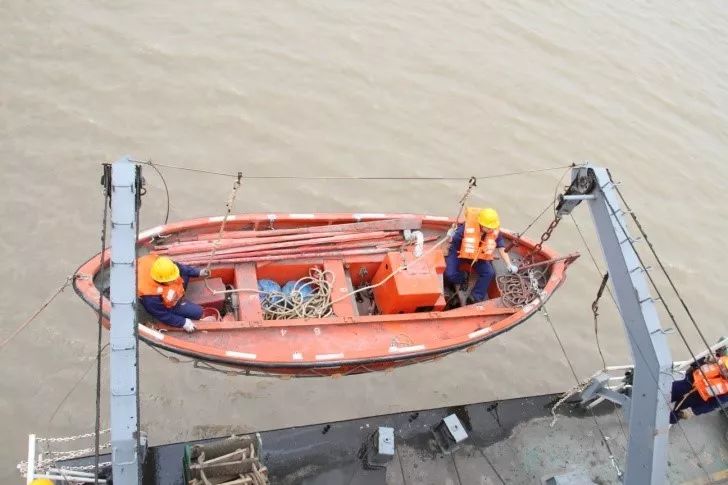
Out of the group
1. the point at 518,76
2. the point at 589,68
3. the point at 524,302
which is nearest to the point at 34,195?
the point at 524,302

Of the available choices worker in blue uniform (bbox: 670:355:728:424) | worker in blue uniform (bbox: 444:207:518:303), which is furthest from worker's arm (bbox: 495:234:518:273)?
worker in blue uniform (bbox: 670:355:728:424)

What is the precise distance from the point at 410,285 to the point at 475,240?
101cm

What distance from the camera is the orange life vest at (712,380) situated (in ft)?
22.4

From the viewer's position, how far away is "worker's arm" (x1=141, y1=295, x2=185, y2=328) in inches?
247

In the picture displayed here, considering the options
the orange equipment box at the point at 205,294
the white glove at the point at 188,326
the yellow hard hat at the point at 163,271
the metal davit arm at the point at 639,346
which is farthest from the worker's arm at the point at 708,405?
the yellow hard hat at the point at 163,271

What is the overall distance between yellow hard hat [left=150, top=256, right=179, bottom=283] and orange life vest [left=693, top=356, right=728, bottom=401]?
226 inches

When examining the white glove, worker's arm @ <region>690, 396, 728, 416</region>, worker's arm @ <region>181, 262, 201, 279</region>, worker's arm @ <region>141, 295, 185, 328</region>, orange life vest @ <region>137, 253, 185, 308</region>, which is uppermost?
worker's arm @ <region>181, 262, 201, 279</region>

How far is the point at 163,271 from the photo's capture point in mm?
6180

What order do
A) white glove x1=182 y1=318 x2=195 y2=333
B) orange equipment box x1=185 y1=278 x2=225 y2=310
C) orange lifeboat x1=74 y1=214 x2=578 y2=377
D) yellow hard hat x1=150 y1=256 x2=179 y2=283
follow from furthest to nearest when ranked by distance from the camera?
orange equipment box x1=185 y1=278 x2=225 y2=310 < orange lifeboat x1=74 y1=214 x2=578 y2=377 < white glove x1=182 y1=318 x2=195 y2=333 < yellow hard hat x1=150 y1=256 x2=179 y2=283

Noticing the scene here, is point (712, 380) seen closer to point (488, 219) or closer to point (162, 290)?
point (488, 219)

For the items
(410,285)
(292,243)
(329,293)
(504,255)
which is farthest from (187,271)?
(504,255)

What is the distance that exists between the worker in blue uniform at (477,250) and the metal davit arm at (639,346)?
1.29 meters

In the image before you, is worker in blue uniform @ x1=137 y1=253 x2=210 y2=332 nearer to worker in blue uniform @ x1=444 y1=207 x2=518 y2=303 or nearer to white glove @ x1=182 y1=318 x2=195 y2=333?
white glove @ x1=182 y1=318 x2=195 y2=333

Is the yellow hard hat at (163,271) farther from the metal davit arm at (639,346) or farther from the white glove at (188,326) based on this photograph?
the metal davit arm at (639,346)
